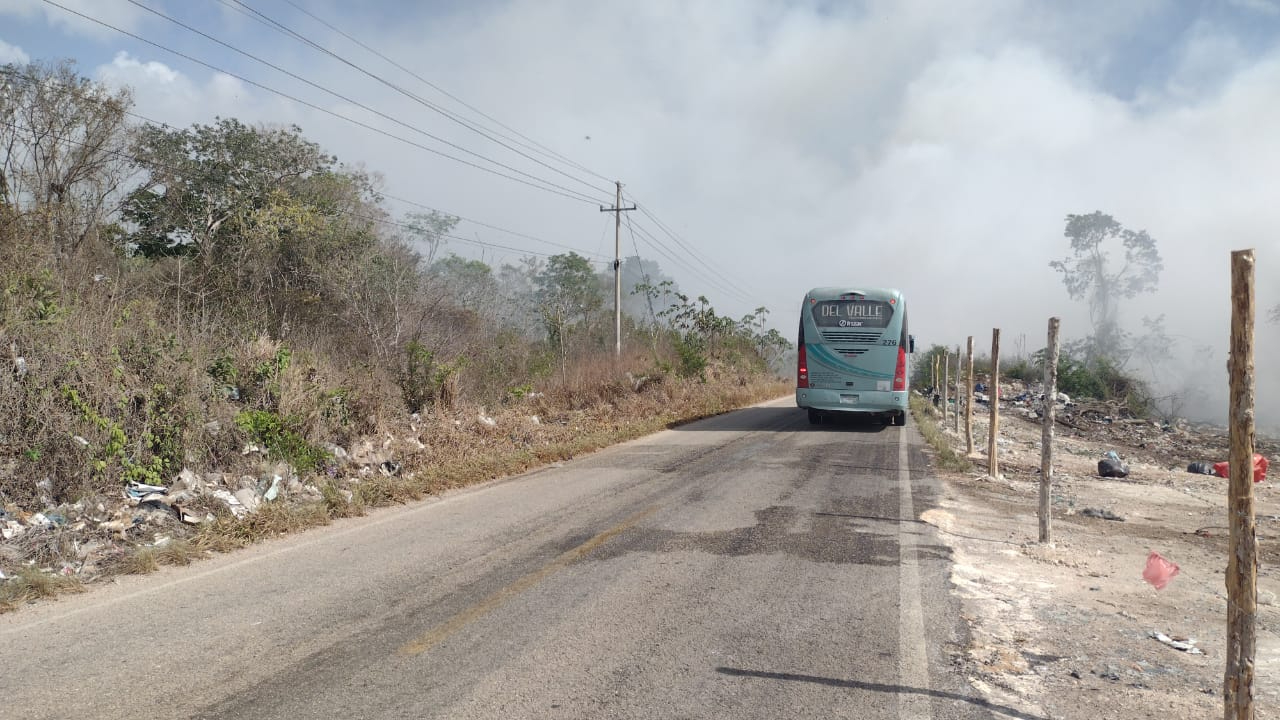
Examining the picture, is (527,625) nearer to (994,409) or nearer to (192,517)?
(192,517)

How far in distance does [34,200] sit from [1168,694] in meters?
20.9

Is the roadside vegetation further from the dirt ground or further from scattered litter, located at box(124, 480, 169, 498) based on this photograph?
the dirt ground

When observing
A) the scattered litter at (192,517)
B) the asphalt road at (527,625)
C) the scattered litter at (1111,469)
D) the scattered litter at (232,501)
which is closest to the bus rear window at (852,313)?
the scattered litter at (1111,469)

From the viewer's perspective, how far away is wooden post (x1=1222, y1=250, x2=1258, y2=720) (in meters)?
3.30

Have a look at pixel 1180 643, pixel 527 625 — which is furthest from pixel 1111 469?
pixel 527 625

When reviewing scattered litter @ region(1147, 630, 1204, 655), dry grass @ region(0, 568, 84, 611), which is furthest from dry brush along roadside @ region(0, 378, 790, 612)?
scattered litter @ region(1147, 630, 1204, 655)

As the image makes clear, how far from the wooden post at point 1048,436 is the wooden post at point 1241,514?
3.80m

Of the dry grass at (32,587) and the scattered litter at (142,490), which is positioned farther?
the scattered litter at (142,490)

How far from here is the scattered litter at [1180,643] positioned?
15.2 feet

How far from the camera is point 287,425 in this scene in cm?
926

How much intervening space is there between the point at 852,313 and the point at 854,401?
2.08 meters

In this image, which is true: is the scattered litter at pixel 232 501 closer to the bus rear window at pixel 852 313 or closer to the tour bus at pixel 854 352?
the tour bus at pixel 854 352

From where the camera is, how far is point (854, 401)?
59.3ft

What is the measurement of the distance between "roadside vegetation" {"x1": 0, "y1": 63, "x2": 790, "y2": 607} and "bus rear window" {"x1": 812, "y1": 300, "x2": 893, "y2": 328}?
4492mm
